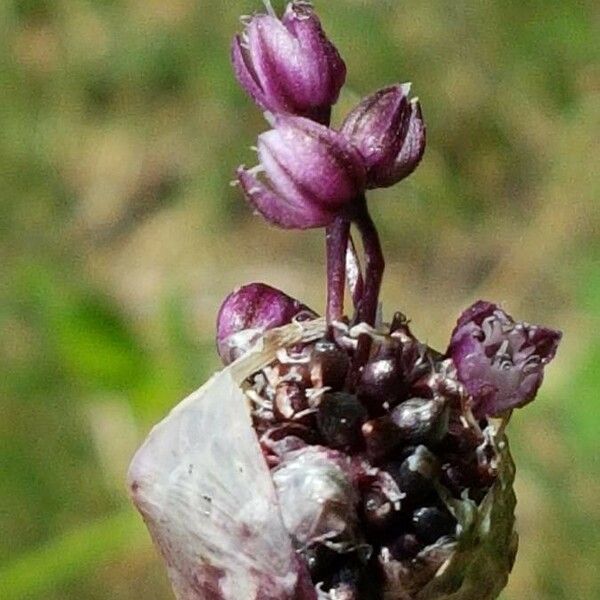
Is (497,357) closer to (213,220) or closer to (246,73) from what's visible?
(246,73)

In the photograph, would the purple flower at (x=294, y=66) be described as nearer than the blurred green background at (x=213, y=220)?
Yes

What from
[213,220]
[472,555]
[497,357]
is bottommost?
[472,555]

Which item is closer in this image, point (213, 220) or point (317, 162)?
point (317, 162)

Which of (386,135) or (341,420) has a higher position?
(386,135)

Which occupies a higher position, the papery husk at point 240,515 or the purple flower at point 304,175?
the purple flower at point 304,175

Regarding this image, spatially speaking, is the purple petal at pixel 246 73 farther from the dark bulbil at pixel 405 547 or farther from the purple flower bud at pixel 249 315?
the dark bulbil at pixel 405 547

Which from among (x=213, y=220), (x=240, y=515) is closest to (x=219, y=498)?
(x=240, y=515)

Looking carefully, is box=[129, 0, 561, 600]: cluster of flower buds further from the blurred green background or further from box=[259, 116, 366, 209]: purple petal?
the blurred green background

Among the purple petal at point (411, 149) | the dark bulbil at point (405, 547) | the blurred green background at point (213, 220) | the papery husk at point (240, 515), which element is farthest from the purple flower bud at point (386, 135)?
the blurred green background at point (213, 220)

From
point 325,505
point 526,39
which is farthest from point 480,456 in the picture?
point 526,39
